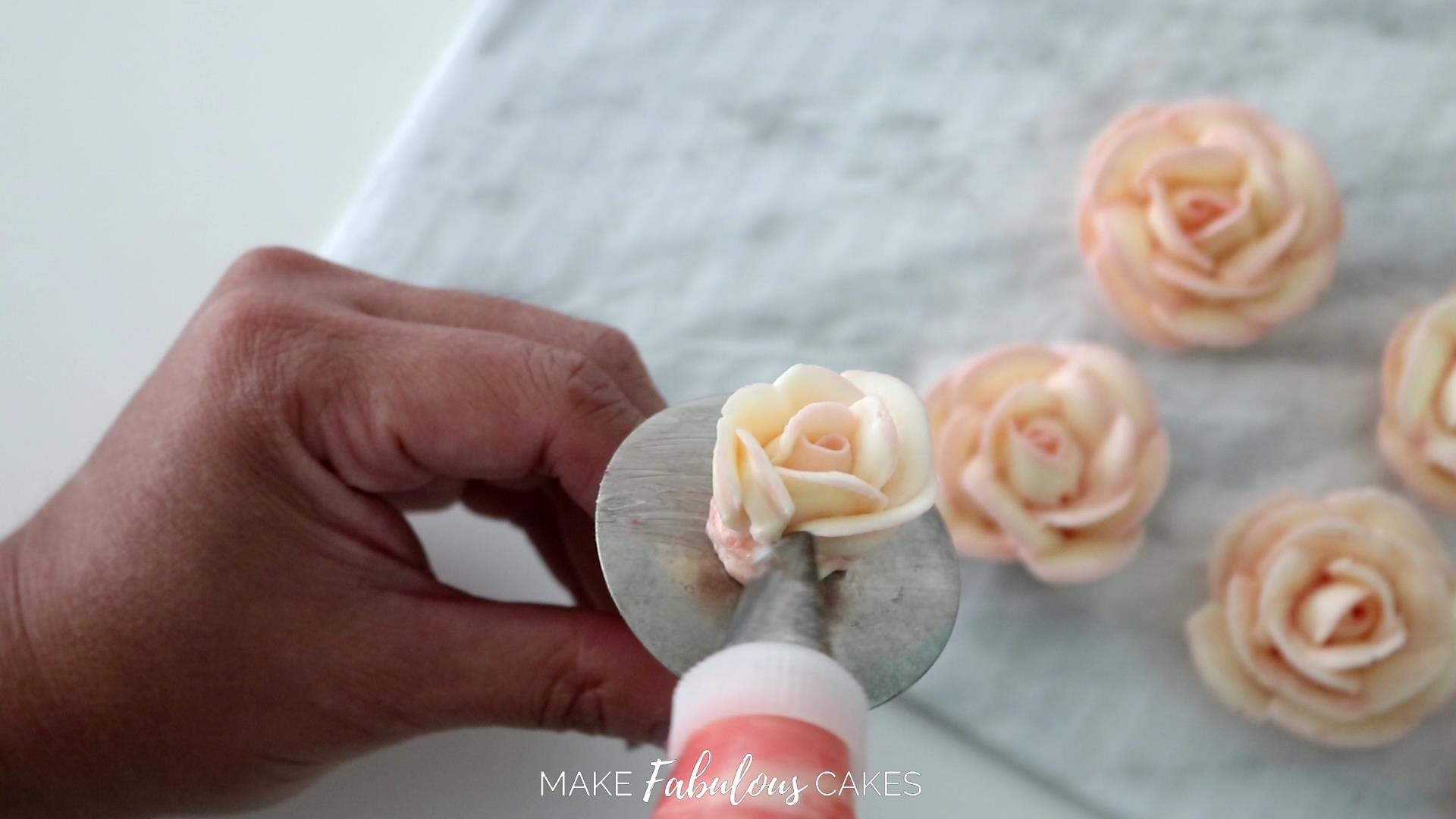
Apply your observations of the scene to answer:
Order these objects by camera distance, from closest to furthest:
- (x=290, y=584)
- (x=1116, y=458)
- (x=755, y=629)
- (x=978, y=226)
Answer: (x=755, y=629) → (x=290, y=584) → (x=1116, y=458) → (x=978, y=226)

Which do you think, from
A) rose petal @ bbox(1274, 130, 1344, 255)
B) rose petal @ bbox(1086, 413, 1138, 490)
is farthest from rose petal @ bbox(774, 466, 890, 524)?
rose petal @ bbox(1274, 130, 1344, 255)

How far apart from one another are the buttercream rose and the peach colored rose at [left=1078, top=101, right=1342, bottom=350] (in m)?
0.33

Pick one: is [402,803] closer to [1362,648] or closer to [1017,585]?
[1017,585]

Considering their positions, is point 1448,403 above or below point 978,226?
below

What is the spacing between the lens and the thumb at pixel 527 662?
0.45 m

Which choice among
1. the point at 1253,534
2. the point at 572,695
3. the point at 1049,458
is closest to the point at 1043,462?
the point at 1049,458

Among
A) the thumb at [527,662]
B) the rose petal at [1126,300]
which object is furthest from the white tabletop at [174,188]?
the rose petal at [1126,300]

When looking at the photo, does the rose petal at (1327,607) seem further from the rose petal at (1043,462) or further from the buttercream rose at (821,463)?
the buttercream rose at (821,463)

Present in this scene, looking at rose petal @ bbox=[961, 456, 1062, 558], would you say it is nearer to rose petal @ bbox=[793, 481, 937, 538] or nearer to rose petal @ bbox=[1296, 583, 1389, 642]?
rose petal @ bbox=[1296, 583, 1389, 642]

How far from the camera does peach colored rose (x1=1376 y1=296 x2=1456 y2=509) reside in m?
0.56

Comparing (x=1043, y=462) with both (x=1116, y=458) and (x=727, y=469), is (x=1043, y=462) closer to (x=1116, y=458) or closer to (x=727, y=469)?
(x=1116, y=458)

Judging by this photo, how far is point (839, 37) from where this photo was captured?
68cm

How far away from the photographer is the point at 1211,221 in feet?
1.88

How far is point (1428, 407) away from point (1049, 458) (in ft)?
0.65
